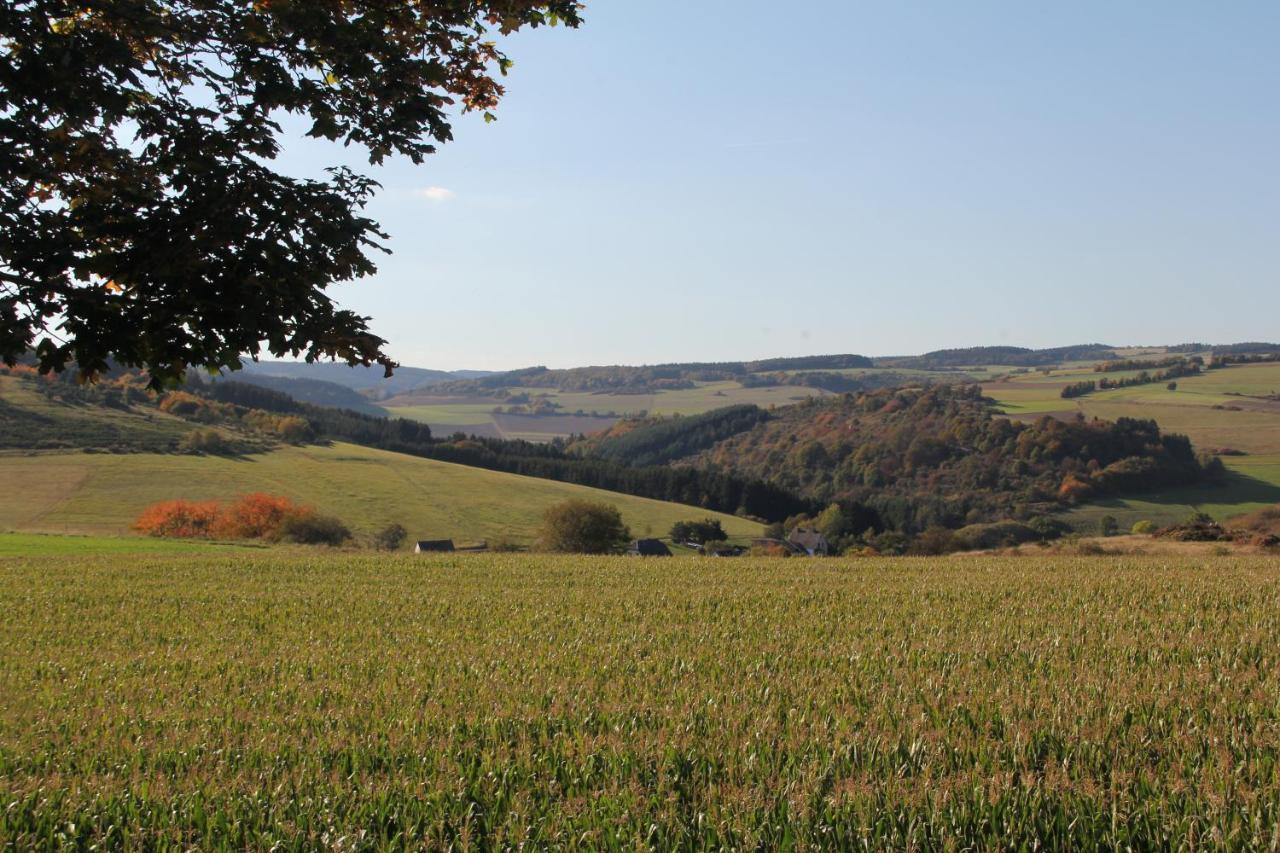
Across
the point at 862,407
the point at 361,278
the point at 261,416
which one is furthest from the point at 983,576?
the point at 862,407

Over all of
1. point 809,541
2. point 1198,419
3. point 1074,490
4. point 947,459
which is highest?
point 1198,419

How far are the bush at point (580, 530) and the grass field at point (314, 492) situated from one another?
18.9 meters

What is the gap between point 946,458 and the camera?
105312 mm

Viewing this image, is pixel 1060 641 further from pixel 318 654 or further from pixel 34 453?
pixel 34 453

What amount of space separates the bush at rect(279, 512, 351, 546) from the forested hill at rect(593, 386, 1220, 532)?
49410 millimetres

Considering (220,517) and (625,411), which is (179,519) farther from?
(625,411)

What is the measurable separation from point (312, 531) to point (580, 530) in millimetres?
18105

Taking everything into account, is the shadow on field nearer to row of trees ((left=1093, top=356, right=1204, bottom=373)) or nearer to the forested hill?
the forested hill

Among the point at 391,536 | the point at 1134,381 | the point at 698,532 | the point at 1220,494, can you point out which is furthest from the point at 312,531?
the point at 1134,381

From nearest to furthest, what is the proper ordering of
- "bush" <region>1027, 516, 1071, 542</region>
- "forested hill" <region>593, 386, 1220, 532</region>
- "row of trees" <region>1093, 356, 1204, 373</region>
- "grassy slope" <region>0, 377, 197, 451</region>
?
1. "bush" <region>1027, 516, 1071, 542</region>
2. "grassy slope" <region>0, 377, 197, 451</region>
3. "forested hill" <region>593, 386, 1220, 532</region>
4. "row of trees" <region>1093, 356, 1204, 373</region>

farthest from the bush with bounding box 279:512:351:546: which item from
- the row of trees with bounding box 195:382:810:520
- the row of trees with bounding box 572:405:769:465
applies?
the row of trees with bounding box 572:405:769:465

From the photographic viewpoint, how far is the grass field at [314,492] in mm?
68625

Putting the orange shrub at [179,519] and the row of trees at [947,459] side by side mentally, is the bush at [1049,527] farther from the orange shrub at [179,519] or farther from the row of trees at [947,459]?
the orange shrub at [179,519]

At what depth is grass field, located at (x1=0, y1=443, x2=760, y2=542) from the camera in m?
68.6
